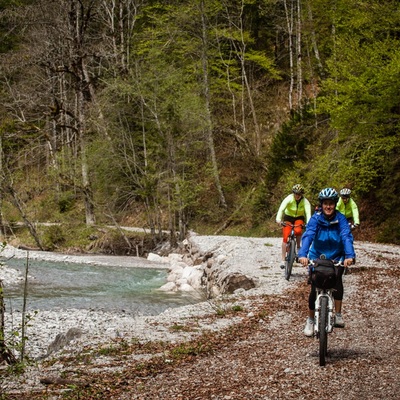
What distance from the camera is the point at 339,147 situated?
2264 cm

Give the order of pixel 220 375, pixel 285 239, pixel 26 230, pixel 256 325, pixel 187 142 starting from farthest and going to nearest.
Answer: pixel 26 230 → pixel 187 142 → pixel 285 239 → pixel 256 325 → pixel 220 375

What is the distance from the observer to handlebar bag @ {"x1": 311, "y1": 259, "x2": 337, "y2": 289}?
6.12 metres

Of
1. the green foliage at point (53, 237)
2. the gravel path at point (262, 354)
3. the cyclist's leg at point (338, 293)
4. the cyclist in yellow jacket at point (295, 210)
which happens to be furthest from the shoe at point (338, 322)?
the green foliage at point (53, 237)

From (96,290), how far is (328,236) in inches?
448

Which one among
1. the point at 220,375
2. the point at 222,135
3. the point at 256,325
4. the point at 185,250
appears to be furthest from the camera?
the point at 222,135

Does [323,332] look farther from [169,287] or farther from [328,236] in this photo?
[169,287]

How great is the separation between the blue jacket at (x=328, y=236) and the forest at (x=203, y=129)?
1252 cm

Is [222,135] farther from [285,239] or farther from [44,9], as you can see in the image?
[285,239]

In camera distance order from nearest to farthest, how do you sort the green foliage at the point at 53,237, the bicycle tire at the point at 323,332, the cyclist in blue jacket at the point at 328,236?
the bicycle tire at the point at 323,332, the cyclist in blue jacket at the point at 328,236, the green foliage at the point at 53,237

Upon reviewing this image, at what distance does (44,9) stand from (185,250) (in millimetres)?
17417

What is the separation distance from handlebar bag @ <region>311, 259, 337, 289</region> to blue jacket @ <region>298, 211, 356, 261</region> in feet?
0.80

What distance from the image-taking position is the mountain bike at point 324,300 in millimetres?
6000

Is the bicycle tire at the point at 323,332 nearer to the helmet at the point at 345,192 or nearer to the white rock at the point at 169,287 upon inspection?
the helmet at the point at 345,192

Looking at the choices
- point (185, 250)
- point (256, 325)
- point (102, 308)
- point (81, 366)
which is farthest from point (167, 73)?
point (81, 366)
